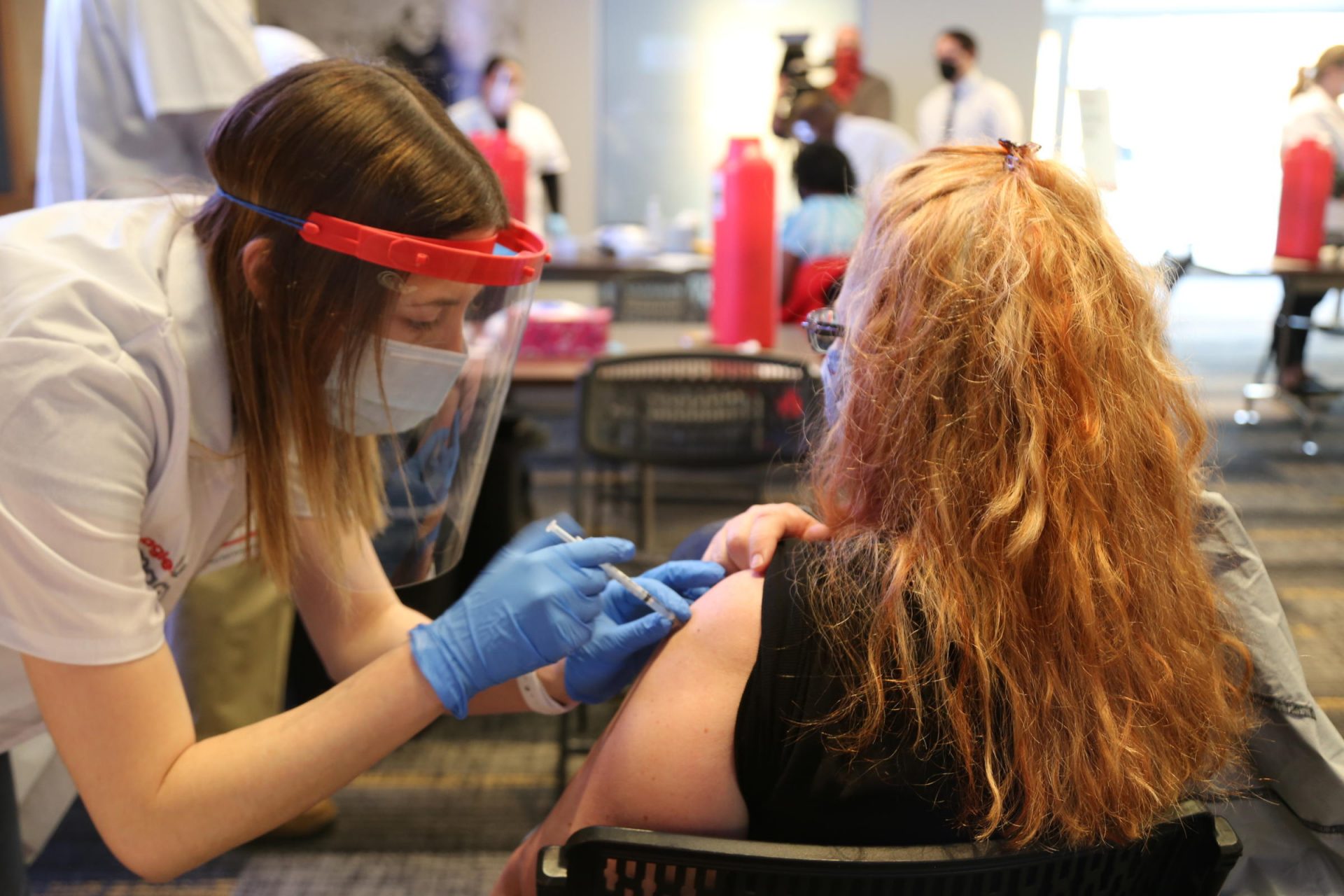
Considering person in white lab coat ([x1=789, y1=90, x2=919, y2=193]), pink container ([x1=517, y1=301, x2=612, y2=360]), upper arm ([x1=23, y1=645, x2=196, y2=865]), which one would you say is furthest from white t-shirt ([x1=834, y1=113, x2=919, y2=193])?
upper arm ([x1=23, y1=645, x2=196, y2=865])

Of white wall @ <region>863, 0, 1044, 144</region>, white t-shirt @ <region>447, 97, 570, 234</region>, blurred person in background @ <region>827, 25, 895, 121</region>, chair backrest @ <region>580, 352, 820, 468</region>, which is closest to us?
chair backrest @ <region>580, 352, 820, 468</region>

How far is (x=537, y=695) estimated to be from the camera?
1.11 meters

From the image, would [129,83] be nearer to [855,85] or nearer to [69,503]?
[69,503]

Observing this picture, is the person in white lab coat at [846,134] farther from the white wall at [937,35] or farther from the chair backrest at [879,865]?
the chair backrest at [879,865]

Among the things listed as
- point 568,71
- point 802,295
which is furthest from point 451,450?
point 568,71

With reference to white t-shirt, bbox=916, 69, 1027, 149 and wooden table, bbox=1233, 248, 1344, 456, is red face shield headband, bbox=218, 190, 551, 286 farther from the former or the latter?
white t-shirt, bbox=916, 69, 1027, 149

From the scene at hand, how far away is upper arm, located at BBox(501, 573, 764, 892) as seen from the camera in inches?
30.7

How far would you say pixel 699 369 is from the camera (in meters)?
2.29

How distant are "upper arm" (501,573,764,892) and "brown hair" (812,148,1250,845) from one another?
0.08 m

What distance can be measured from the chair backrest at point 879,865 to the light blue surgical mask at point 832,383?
0.37m

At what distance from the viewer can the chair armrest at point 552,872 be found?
71 cm

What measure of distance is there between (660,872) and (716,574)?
0.30m

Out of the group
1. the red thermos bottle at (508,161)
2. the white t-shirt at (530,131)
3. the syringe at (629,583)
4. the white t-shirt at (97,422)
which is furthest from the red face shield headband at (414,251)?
the white t-shirt at (530,131)

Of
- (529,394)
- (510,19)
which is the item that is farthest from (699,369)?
(510,19)
